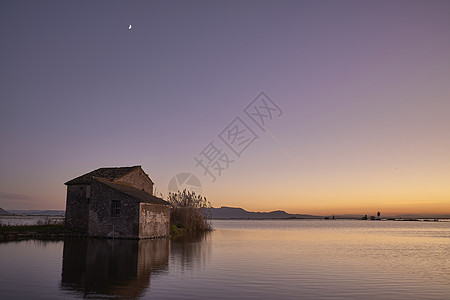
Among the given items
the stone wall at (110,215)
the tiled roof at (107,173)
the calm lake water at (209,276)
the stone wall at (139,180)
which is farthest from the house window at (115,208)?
the calm lake water at (209,276)

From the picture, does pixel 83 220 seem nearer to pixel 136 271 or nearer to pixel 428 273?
pixel 136 271

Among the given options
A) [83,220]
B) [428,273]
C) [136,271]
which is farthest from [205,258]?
[83,220]

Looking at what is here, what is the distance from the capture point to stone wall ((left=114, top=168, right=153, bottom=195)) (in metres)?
44.3

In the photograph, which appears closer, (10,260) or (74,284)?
(74,284)

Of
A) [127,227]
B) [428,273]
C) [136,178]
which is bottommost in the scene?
[428,273]

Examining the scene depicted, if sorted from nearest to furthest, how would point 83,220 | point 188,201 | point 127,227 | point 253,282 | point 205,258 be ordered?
1. point 253,282
2. point 205,258
3. point 127,227
4. point 83,220
5. point 188,201

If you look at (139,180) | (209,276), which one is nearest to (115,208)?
Answer: (139,180)

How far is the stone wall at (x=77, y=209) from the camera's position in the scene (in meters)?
38.7

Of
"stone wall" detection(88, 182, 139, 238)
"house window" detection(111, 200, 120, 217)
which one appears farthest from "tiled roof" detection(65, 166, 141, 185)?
"house window" detection(111, 200, 120, 217)

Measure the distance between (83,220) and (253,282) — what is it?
2730cm

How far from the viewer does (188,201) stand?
2147 inches

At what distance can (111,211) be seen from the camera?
3616 cm

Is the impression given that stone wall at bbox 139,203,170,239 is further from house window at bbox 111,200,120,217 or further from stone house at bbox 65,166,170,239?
house window at bbox 111,200,120,217

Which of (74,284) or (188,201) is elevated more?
(188,201)
